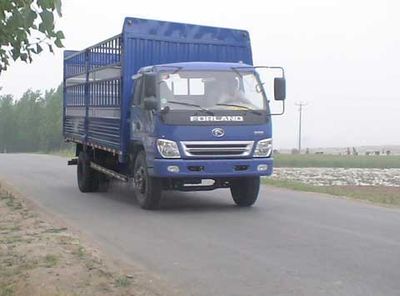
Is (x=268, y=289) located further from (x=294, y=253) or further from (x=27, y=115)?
(x=27, y=115)

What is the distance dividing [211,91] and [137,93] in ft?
4.88

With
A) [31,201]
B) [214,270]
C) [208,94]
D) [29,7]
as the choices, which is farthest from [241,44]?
[29,7]

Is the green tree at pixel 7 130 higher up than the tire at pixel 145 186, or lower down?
lower down

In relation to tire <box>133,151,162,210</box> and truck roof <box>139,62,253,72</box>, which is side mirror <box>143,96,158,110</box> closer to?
truck roof <box>139,62,253,72</box>

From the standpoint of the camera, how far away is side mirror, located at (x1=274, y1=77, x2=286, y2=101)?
488 inches

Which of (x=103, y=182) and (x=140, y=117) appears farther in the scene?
(x=103, y=182)

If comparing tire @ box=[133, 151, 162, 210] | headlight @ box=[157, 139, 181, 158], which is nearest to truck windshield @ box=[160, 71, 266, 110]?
headlight @ box=[157, 139, 181, 158]

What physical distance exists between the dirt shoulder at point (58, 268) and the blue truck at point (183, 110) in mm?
2477

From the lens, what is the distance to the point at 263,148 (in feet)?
39.4

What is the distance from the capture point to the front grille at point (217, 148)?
1164cm

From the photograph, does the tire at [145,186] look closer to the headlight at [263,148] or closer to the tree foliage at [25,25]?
the headlight at [263,148]

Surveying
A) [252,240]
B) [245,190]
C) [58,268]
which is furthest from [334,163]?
[58,268]

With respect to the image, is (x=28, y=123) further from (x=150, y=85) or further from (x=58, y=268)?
(x=58, y=268)

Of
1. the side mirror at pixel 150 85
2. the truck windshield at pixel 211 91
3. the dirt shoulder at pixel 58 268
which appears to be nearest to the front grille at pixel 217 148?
the truck windshield at pixel 211 91
